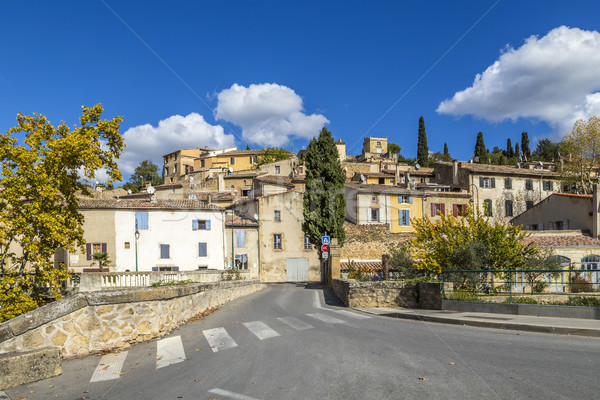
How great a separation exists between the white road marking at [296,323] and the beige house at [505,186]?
50814 millimetres

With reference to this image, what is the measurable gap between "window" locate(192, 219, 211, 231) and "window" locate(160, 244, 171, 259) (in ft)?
10.2

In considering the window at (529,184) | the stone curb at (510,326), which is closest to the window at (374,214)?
the window at (529,184)

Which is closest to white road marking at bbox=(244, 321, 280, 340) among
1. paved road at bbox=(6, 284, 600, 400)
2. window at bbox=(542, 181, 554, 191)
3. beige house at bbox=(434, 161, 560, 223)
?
paved road at bbox=(6, 284, 600, 400)

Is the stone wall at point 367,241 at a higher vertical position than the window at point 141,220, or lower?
lower

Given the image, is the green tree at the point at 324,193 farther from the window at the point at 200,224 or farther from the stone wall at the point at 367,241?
the window at the point at 200,224

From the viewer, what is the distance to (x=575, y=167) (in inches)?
2126

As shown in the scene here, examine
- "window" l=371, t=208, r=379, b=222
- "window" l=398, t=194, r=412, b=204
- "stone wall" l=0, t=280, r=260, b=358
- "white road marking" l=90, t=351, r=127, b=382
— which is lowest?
"white road marking" l=90, t=351, r=127, b=382

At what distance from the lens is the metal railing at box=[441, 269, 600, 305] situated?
13.9m

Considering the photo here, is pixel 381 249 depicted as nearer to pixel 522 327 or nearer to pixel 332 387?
pixel 522 327

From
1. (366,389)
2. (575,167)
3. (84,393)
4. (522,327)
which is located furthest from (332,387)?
(575,167)

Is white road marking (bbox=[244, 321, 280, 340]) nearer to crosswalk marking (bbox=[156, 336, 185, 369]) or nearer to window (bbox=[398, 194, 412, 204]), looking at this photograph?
crosswalk marking (bbox=[156, 336, 185, 369])

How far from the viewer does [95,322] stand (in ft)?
29.0

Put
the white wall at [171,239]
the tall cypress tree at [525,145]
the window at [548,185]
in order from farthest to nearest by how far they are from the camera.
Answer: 1. the tall cypress tree at [525,145]
2. the window at [548,185]
3. the white wall at [171,239]

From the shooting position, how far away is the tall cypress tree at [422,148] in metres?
97.3
